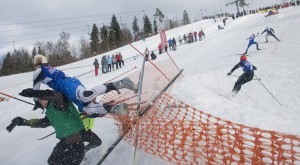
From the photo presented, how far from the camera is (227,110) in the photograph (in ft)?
21.0

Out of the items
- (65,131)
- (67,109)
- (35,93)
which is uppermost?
(35,93)

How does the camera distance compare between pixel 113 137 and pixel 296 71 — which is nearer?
pixel 113 137

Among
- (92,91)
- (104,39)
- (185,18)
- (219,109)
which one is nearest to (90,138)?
(92,91)

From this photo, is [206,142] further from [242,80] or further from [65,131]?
[242,80]

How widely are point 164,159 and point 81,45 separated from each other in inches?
4105

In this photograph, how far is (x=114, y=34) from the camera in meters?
66.8

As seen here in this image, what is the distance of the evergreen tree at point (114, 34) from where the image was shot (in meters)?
66.7

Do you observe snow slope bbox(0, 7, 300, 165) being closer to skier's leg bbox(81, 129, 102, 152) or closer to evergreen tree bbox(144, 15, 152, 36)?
skier's leg bbox(81, 129, 102, 152)

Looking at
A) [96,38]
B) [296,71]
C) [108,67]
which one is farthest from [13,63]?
[296,71]

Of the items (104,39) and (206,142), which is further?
(104,39)

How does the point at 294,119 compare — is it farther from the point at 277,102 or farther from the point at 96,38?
the point at 96,38

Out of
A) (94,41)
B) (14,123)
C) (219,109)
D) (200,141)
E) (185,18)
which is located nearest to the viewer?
(200,141)

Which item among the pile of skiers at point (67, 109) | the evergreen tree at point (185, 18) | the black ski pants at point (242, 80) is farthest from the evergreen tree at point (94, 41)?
the pile of skiers at point (67, 109)

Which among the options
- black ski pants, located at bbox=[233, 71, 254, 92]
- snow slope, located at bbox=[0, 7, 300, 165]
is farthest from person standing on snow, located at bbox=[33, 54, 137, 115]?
black ski pants, located at bbox=[233, 71, 254, 92]
